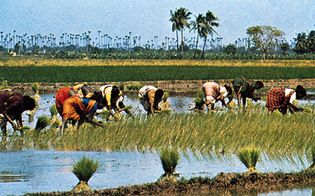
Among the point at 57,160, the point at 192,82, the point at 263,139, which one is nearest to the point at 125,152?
the point at 57,160

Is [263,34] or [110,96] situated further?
[263,34]

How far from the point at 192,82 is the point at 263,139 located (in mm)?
23637

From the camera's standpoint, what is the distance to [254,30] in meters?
93.2

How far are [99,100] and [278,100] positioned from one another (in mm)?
3813

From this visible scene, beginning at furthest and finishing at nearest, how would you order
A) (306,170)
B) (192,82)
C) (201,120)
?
(192,82)
(201,120)
(306,170)

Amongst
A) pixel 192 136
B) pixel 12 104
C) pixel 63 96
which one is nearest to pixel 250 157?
pixel 192 136

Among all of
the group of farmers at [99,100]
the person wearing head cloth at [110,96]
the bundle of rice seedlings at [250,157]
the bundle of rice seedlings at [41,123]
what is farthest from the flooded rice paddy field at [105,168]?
the person wearing head cloth at [110,96]

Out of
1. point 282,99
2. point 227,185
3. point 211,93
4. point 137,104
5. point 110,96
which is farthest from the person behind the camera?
point 137,104

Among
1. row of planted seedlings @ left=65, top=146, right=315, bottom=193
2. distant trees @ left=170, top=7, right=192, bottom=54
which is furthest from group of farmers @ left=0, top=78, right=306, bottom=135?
distant trees @ left=170, top=7, right=192, bottom=54

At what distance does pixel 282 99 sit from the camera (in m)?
16.4

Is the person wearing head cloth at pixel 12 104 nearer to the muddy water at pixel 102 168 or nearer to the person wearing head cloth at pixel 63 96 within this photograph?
the person wearing head cloth at pixel 63 96

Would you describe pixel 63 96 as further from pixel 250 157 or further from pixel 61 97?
pixel 250 157

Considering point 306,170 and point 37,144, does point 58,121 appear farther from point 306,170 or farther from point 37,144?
point 306,170

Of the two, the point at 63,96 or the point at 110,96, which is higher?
the point at 63,96
